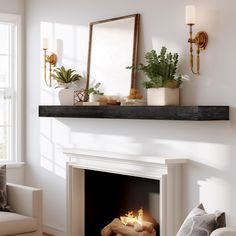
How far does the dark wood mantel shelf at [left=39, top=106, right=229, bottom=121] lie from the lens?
4.14 metres

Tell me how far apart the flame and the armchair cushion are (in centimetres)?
77

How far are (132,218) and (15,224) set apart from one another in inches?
39.2

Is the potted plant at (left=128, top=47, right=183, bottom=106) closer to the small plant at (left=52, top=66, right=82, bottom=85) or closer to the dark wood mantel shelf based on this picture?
the dark wood mantel shelf

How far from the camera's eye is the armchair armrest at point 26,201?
17.0 ft

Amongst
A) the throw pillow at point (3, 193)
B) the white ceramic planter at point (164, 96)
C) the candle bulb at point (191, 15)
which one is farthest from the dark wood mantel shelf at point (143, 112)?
the throw pillow at point (3, 193)

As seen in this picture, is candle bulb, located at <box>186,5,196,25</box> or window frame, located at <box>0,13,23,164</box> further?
window frame, located at <box>0,13,23,164</box>

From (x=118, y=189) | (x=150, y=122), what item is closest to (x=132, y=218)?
(x=118, y=189)

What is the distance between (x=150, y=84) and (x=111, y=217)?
1526 millimetres

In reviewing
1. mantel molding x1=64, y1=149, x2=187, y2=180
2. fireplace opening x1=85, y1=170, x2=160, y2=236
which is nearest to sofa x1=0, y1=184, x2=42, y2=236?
A: mantel molding x1=64, y1=149, x2=187, y2=180

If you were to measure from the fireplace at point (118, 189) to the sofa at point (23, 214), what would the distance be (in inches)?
21.2

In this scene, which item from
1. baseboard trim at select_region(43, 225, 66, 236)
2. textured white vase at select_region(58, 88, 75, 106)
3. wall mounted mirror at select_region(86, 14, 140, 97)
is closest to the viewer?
wall mounted mirror at select_region(86, 14, 140, 97)

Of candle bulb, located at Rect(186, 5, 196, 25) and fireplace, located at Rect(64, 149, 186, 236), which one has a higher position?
candle bulb, located at Rect(186, 5, 196, 25)

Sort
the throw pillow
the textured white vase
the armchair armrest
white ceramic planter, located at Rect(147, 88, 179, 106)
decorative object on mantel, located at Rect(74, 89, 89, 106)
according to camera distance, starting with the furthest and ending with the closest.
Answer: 1. the textured white vase
2. decorative object on mantel, located at Rect(74, 89, 89, 106)
3. the throw pillow
4. the armchair armrest
5. white ceramic planter, located at Rect(147, 88, 179, 106)

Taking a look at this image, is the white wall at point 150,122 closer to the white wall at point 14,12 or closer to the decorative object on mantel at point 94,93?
the white wall at point 14,12
